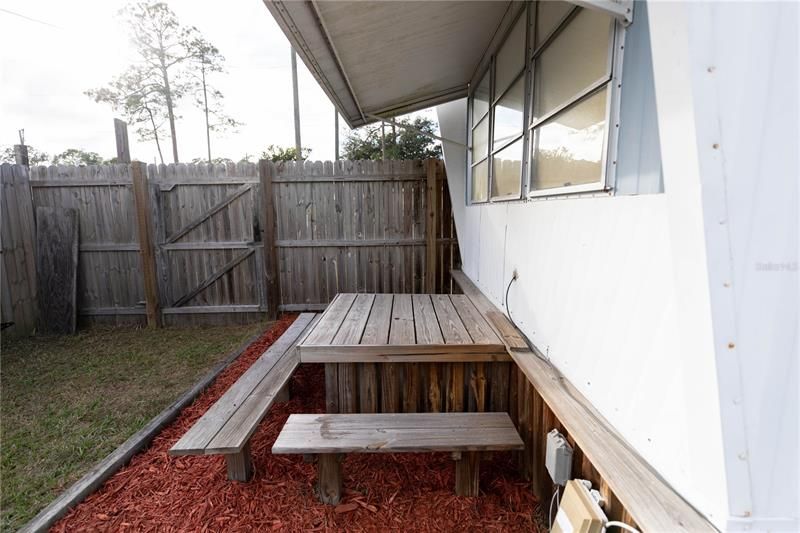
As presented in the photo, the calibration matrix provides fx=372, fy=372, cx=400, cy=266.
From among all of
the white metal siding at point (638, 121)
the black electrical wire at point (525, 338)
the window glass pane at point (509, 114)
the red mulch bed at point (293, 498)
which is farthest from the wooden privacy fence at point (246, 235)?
the white metal siding at point (638, 121)

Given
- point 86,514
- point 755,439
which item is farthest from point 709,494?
point 86,514

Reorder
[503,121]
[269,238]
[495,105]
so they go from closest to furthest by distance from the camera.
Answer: [503,121]
[495,105]
[269,238]

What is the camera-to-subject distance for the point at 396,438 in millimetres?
1807

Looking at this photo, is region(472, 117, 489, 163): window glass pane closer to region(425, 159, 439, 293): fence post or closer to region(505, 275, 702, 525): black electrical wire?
region(425, 159, 439, 293): fence post

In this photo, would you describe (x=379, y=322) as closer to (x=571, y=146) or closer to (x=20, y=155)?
(x=571, y=146)

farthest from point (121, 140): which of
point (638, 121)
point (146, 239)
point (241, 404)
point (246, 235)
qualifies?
point (638, 121)

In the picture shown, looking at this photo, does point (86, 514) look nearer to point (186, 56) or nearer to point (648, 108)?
point (648, 108)

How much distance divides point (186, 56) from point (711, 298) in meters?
16.2

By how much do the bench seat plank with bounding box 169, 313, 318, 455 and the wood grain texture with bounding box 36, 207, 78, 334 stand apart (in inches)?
141

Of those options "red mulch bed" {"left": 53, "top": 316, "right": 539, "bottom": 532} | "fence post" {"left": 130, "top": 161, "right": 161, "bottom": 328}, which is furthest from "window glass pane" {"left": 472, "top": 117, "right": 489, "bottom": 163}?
"fence post" {"left": 130, "top": 161, "right": 161, "bottom": 328}

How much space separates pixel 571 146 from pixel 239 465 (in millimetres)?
2292

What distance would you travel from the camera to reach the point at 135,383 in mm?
3295

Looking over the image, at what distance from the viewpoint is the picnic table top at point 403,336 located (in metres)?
2.14

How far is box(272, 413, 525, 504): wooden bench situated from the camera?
1747 mm
